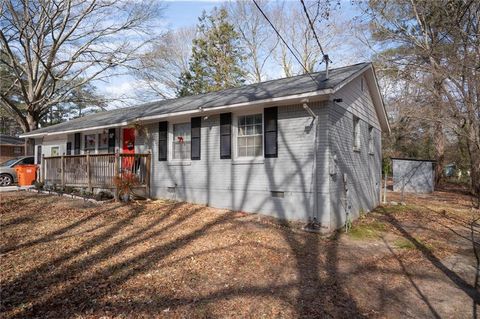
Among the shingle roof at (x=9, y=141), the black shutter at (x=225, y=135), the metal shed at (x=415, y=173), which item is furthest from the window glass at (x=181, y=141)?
the shingle roof at (x=9, y=141)

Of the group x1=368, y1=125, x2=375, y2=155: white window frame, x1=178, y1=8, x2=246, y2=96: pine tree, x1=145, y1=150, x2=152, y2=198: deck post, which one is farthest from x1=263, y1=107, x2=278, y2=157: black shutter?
x1=178, y1=8, x2=246, y2=96: pine tree

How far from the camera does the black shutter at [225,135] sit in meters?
9.43

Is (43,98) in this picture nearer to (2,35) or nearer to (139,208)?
(2,35)

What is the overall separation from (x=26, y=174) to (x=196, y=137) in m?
9.78

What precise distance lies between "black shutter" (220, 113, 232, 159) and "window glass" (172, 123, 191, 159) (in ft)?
5.01

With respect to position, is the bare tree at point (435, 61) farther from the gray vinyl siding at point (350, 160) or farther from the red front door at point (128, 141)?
the red front door at point (128, 141)

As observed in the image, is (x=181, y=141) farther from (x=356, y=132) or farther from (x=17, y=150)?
(x=17, y=150)

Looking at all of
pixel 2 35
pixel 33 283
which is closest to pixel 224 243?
pixel 33 283

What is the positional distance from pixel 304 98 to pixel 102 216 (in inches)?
235

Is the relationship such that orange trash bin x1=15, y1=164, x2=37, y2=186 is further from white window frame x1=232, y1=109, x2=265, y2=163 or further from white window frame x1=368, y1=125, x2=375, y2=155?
white window frame x1=368, y1=125, x2=375, y2=155

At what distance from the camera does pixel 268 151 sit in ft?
28.4

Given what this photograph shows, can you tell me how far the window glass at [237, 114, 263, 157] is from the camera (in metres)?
9.05

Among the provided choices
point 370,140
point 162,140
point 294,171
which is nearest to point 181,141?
point 162,140

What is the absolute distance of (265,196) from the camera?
344 inches
